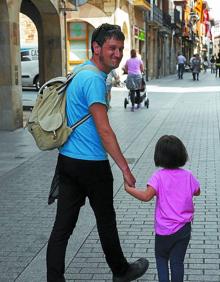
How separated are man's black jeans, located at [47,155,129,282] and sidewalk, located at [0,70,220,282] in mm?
492

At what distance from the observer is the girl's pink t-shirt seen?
10.7ft

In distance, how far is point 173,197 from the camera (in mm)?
3268

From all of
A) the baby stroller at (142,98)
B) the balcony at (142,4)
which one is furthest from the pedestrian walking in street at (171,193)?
the balcony at (142,4)

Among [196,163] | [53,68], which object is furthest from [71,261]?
[53,68]

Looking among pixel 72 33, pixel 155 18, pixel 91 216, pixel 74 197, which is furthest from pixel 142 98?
pixel 155 18

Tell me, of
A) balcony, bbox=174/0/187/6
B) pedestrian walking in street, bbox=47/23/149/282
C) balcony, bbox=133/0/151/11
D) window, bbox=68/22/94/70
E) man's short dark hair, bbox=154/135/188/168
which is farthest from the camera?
balcony, bbox=174/0/187/6

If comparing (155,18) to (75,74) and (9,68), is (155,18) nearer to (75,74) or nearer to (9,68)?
(9,68)

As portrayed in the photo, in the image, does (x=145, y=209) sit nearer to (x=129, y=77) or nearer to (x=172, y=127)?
(x=172, y=127)

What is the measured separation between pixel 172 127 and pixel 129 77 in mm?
4119

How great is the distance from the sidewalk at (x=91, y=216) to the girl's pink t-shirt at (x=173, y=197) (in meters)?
0.83

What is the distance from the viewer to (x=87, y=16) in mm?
26891

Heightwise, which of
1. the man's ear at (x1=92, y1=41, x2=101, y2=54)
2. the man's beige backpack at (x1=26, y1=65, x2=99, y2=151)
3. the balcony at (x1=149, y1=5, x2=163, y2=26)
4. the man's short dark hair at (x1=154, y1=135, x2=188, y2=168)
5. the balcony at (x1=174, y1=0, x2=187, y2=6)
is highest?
the balcony at (x1=174, y1=0, x2=187, y2=6)

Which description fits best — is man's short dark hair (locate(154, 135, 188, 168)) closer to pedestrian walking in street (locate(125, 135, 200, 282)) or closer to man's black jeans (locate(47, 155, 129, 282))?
pedestrian walking in street (locate(125, 135, 200, 282))

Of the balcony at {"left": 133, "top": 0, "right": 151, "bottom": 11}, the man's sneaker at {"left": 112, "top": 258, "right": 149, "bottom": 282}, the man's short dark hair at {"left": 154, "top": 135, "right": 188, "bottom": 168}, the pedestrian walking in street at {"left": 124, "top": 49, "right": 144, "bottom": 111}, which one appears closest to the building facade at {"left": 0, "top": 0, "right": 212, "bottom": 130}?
the balcony at {"left": 133, "top": 0, "right": 151, "bottom": 11}
